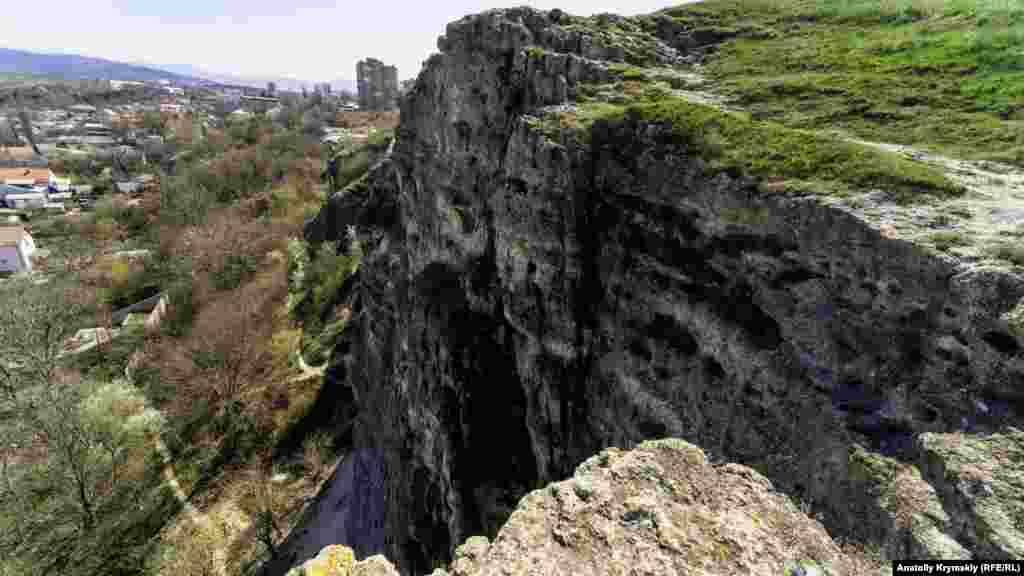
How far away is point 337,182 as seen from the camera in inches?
3386

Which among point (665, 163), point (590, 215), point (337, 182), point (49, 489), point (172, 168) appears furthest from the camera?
point (172, 168)

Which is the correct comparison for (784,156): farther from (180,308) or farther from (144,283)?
(144,283)

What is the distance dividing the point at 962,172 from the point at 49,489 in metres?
53.9

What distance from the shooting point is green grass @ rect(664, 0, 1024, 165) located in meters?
14.1

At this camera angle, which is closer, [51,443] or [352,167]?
[51,443]

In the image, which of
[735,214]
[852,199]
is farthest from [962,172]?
[735,214]

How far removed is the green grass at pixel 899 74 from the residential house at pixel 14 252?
99.0m

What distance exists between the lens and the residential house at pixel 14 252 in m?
73.0

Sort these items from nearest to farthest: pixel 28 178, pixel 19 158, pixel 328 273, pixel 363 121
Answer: pixel 328 273
pixel 28 178
pixel 19 158
pixel 363 121

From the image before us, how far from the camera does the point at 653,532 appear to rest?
6.30 metres

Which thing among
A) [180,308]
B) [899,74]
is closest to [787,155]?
Answer: [899,74]

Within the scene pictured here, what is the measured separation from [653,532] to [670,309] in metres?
8.24

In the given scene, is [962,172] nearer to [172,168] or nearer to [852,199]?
[852,199]

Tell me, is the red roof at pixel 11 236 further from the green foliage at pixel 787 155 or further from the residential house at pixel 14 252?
the green foliage at pixel 787 155
